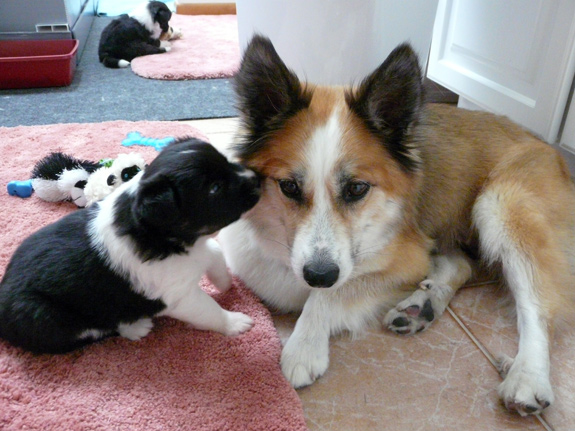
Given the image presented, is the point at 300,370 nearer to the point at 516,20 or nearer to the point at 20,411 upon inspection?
the point at 20,411

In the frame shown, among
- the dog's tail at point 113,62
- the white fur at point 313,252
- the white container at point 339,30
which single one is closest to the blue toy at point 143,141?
the white container at point 339,30

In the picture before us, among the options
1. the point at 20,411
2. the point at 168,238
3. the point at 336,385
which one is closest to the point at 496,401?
the point at 336,385

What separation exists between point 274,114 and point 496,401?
3.36 feet

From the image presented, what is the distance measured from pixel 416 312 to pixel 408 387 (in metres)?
0.27

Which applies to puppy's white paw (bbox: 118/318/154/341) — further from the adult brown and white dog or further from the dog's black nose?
the dog's black nose

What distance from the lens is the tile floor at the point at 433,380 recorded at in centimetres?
131

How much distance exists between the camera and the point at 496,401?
4.48ft

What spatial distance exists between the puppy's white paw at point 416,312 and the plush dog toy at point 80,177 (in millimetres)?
1111

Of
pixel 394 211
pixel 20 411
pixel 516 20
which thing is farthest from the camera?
pixel 516 20

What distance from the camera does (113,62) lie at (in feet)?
13.6

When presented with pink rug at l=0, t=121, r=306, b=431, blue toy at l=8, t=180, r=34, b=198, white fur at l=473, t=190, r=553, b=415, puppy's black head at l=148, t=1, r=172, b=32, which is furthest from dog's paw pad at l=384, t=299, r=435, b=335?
puppy's black head at l=148, t=1, r=172, b=32

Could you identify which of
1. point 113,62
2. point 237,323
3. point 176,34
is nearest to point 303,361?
point 237,323

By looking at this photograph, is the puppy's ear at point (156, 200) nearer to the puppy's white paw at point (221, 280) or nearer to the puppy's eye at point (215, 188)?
the puppy's eye at point (215, 188)

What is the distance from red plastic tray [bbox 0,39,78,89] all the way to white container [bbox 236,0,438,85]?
1.67 m
